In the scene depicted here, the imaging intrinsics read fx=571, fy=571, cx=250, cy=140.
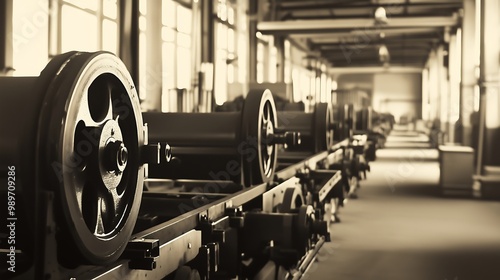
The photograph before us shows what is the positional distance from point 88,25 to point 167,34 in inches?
77.4

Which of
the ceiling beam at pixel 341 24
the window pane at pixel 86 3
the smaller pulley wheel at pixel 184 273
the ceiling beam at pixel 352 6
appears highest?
the ceiling beam at pixel 352 6

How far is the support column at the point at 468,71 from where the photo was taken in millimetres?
8273

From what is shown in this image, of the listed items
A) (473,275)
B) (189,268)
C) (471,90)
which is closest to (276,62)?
(471,90)

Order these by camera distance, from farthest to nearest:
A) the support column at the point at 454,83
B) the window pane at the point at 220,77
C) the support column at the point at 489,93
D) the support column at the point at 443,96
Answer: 1. the support column at the point at 443,96
2. the support column at the point at 454,83
3. the window pane at the point at 220,77
4. the support column at the point at 489,93

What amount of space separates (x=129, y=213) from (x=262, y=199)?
3.53 feet

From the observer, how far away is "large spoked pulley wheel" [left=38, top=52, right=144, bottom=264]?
1130mm

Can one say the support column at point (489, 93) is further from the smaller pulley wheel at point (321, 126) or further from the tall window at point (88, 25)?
the tall window at point (88, 25)

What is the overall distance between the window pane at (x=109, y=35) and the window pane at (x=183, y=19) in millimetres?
1970

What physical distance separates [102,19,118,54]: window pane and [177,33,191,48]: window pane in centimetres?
193

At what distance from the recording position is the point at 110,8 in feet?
19.1

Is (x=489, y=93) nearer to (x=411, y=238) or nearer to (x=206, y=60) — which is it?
(x=411, y=238)

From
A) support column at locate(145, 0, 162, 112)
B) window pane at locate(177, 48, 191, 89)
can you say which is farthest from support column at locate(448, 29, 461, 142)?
support column at locate(145, 0, 162, 112)

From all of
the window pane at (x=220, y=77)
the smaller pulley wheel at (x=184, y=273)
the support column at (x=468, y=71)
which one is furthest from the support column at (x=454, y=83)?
the smaller pulley wheel at (x=184, y=273)

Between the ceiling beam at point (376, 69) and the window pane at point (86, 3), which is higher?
the ceiling beam at point (376, 69)
